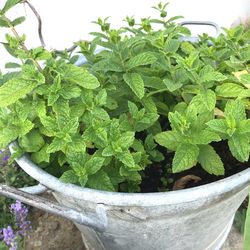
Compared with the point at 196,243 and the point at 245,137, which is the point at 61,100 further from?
the point at 196,243

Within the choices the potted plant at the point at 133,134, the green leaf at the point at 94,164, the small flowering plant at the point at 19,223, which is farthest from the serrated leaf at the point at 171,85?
the small flowering plant at the point at 19,223

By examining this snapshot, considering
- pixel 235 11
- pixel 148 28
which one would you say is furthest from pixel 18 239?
pixel 235 11

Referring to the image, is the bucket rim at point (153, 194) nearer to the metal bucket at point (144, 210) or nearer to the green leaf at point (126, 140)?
the metal bucket at point (144, 210)

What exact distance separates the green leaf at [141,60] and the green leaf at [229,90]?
7.4 inches

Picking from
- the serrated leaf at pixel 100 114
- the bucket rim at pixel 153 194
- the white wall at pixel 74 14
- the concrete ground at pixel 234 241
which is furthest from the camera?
the white wall at pixel 74 14

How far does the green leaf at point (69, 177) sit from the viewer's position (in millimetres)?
1049

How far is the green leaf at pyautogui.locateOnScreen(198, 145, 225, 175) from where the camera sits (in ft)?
3.66

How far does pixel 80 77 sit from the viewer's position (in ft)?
3.54

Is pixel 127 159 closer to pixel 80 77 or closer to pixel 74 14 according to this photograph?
pixel 80 77

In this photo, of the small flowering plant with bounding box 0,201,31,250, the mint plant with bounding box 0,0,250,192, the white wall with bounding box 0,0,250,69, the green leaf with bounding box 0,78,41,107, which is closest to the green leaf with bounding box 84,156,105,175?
the mint plant with bounding box 0,0,250,192

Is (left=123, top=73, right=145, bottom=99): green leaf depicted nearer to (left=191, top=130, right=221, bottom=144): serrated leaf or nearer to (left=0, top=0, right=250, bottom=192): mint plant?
(left=0, top=0, right=250, bottom=192): mint plant

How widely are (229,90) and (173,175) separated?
0.96 feet

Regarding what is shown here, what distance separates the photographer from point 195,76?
1088 mm

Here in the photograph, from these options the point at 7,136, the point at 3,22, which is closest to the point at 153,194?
the point at 7,136
